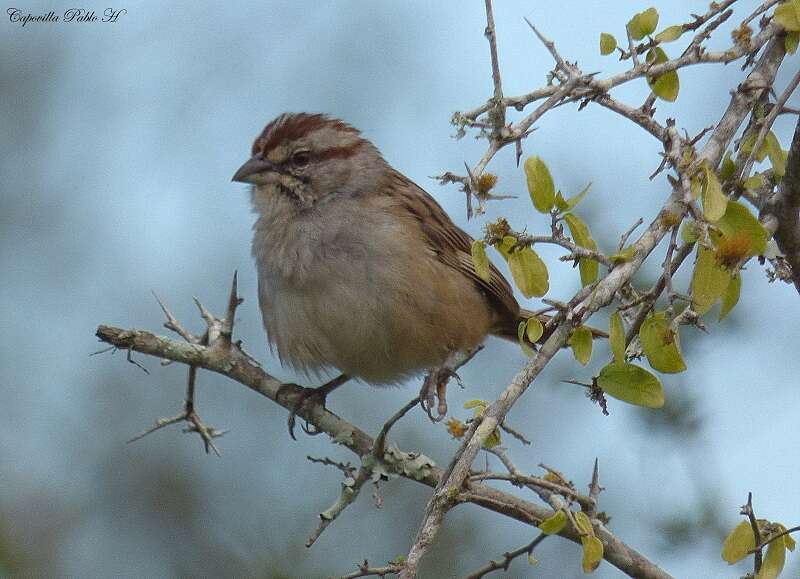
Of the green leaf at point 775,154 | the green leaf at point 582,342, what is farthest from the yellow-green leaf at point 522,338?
the green leaf at point 775,154

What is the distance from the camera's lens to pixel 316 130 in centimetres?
605

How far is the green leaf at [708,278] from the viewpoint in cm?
268

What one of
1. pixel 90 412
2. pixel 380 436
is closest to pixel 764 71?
pixel 380 436

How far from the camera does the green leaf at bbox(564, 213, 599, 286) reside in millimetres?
2871

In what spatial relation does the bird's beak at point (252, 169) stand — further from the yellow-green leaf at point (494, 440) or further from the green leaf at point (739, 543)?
the green leaf at point (739, 543)

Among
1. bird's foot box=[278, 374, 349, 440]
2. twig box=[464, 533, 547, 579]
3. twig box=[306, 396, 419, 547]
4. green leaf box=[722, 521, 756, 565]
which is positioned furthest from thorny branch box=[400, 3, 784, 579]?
bird's foot box=[278, 374, 349, 440]

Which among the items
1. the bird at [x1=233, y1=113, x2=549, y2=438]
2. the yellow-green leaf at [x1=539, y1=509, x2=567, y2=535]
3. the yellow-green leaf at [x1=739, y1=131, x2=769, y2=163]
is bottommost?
the yellow-green leaf at [x1=539, y1=509, x2=567, y2=535]

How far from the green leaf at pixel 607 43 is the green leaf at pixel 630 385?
94 centimetres

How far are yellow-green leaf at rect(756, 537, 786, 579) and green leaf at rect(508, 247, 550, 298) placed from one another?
87cm

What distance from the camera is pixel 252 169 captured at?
5.75 metres

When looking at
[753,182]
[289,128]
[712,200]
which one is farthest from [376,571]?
[289,128]

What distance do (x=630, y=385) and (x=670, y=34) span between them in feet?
3.36

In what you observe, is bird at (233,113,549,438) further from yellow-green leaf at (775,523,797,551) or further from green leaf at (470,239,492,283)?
yellow-green leaf at (775,523,797,551)

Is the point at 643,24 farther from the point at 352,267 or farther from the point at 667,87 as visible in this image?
the point at 352,267
